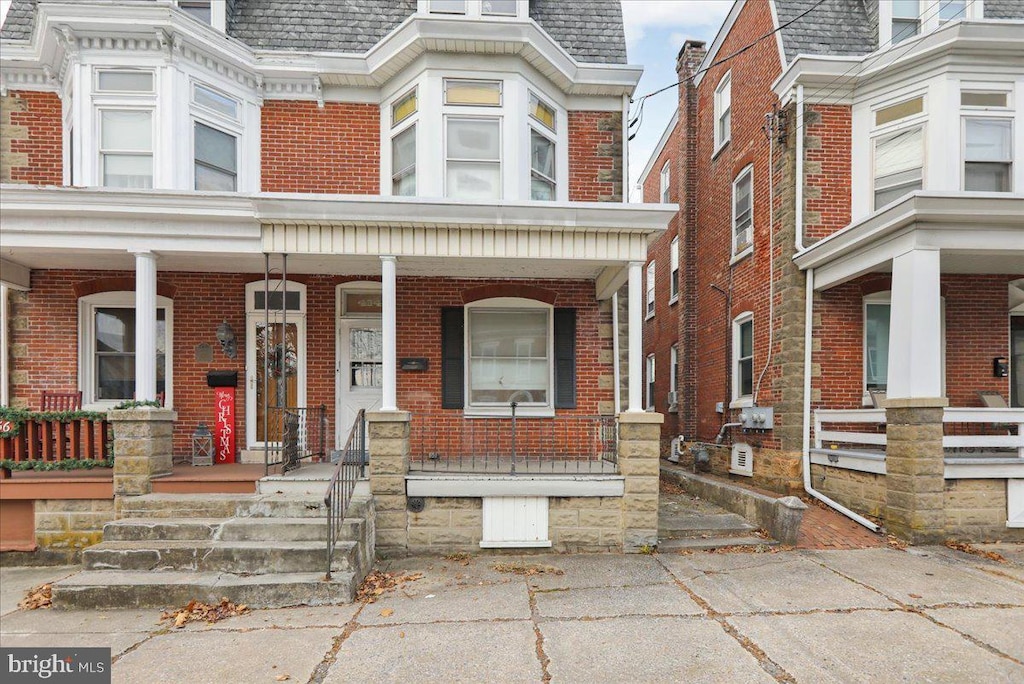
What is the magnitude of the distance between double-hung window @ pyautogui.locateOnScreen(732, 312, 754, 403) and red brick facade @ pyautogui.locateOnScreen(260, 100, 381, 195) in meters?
7.10

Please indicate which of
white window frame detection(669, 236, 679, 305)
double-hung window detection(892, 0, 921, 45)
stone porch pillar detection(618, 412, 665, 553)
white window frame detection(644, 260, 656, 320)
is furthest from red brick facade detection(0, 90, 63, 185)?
white window frame detection(644, 260, 656, 320)

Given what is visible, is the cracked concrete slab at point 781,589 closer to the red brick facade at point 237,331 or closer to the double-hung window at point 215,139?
the red brick facade at point 237,331

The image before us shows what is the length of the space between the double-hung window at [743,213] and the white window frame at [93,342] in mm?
Answer: 9745

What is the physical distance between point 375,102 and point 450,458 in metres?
5.63

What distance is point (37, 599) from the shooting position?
538cm

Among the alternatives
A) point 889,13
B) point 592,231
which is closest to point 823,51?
point 889,13

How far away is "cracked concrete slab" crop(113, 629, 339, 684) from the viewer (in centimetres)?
392

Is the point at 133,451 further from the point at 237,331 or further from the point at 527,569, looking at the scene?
the point at 527,569

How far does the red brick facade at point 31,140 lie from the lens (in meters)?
8.52

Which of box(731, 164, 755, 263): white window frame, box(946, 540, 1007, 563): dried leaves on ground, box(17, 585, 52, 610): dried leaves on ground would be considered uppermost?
box(731, 164, 755, 263): white window frame

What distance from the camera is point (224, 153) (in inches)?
339

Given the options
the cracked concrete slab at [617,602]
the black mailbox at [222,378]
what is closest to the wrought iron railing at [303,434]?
the black mailbox at [222,378]

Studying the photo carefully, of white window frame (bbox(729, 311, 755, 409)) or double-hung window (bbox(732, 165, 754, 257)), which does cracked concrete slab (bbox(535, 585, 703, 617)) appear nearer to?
white window frame (bbox(729, 311, 755, 409))

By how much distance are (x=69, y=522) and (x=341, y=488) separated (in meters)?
3.59
